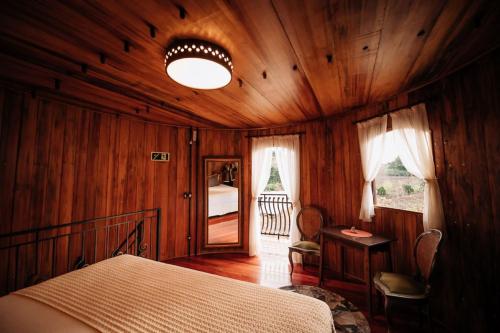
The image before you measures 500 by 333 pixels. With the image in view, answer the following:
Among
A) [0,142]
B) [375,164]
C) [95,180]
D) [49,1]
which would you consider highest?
[49,1]

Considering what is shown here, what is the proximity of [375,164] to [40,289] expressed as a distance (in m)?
3.57

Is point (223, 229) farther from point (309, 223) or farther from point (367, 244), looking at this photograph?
point (367, 244)

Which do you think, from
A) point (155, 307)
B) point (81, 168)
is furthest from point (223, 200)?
point (155, 307)

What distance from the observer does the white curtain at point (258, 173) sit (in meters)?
4.03

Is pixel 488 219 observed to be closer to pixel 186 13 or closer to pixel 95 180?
pixel 186 13

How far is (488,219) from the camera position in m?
1.69

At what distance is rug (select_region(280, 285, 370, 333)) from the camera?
2002 millimetres

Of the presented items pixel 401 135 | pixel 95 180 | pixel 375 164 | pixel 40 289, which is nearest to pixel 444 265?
pixel 375 164

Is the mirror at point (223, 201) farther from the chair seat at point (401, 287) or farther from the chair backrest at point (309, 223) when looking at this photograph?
the chair seat at point (401, 287)

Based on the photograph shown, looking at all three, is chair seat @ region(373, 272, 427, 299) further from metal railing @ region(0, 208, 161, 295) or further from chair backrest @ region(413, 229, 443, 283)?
metal railing @ region(0, 208, 161, 295)

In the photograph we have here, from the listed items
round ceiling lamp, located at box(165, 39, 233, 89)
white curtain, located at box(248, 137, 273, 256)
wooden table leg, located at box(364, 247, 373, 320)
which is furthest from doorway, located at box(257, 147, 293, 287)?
round ceiling lamp, located at box(165, 39, 233, 89)

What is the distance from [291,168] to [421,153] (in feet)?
6.43

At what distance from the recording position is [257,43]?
5.25 feet

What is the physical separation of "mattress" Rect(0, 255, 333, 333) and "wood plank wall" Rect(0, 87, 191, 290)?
6.03 ft
